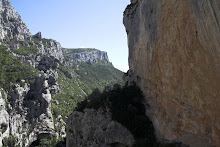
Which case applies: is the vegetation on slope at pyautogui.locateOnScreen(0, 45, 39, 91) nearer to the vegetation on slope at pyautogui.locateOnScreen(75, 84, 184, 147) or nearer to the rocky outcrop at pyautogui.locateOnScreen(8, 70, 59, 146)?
the rocky outcrop at pyautogui.locateOnScreen(8, 70, 59, 146)

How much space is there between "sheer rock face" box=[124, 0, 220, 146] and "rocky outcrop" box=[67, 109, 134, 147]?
16.5ft

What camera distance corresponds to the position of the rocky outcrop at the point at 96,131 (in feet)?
91.7

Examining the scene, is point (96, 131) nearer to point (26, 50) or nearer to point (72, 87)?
point (26, 50)

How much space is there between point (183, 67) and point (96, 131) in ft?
58.0

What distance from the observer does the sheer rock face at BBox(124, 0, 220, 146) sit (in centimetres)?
1303

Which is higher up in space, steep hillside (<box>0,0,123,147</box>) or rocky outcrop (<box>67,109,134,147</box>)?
steep hillside (<box>0,0,123,147</box>)

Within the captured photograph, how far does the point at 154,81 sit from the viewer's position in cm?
2473

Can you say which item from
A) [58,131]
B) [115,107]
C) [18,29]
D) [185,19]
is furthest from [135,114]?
[18,29]

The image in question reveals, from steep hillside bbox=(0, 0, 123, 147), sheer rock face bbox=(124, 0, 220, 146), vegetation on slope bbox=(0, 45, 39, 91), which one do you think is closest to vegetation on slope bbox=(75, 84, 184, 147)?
sheer rock face bbox=(124, 0, 220, 146)

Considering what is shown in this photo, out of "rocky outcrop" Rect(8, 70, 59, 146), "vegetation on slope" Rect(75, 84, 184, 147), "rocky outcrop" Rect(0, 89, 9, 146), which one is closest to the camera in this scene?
"vegetation on slope" Rect(75, 84, 184, 147)

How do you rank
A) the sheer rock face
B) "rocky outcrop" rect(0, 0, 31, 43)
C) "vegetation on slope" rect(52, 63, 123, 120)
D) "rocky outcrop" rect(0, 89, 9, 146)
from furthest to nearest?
"rocky outcrop" rect(0, 0, 31, 43)
"vegetation on slope" rect(52, 63, 123, 120)
"rocky outcrop" rect(0, 89, 9, 146)
the sheer rock face

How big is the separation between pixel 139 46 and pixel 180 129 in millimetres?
13757

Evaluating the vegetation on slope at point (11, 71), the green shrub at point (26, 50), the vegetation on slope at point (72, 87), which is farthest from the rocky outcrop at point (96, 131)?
the green shrub at point (26, 50)

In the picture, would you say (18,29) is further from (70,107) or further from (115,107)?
(115,107)
